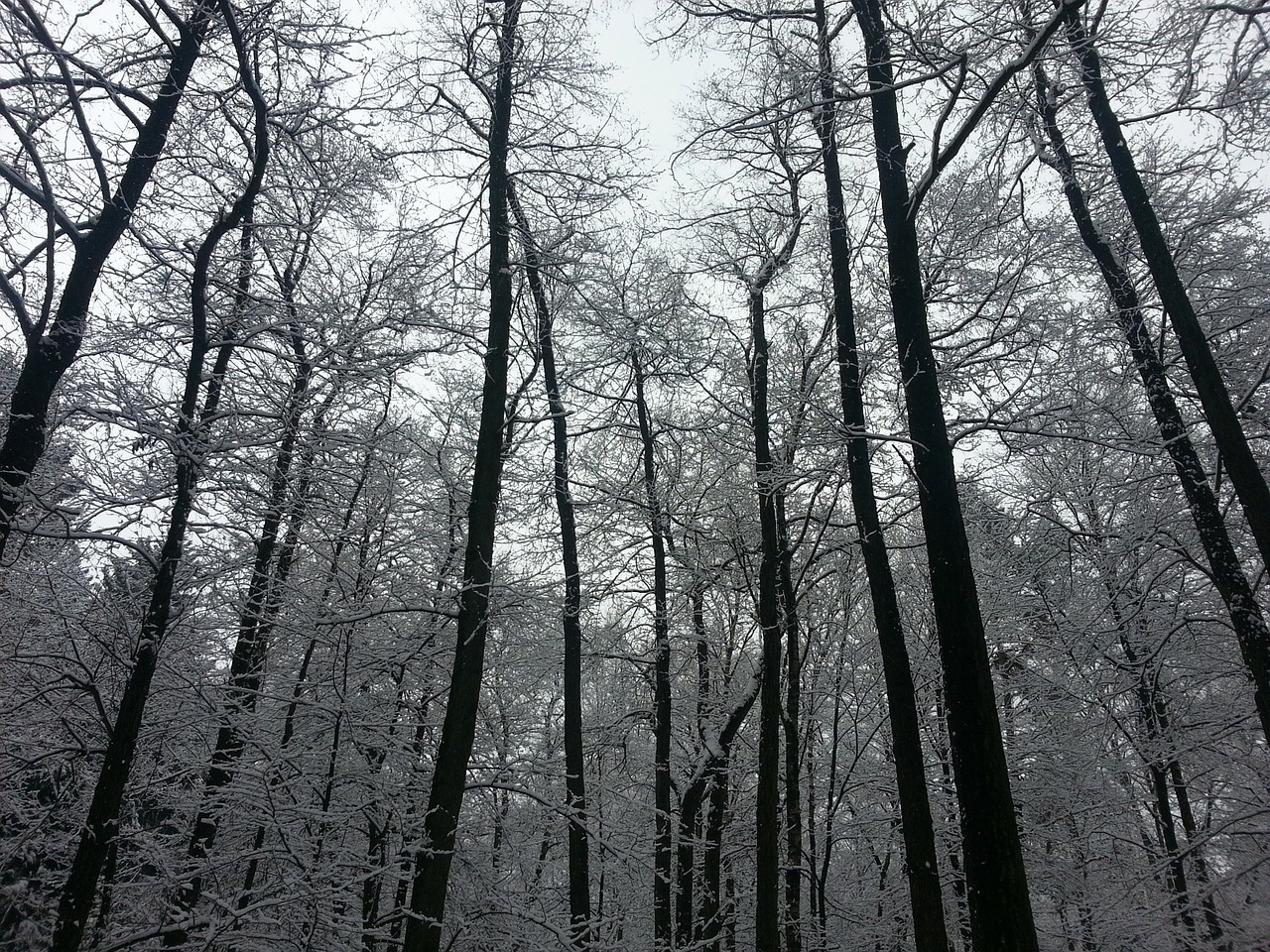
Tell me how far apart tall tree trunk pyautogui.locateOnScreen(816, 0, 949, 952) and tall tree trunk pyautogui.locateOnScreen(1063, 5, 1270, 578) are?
286 cm

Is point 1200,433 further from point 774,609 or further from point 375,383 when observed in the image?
point 375,383

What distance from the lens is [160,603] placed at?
5242 millimetres

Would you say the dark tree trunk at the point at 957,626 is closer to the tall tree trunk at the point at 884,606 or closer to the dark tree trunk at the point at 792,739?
the tall tree trunk at the point at 884,606

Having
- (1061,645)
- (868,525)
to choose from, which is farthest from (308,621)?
(1061,645)

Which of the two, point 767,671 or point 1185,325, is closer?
point 1185,325

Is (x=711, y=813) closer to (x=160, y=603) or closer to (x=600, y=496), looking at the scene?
(x=600, y=496)

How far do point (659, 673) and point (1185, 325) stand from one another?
27.0ft

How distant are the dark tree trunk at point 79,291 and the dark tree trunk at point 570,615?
11.4 ft

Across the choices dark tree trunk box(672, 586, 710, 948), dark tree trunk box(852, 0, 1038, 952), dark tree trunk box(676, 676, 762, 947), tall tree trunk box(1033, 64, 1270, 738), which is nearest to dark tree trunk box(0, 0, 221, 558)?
dark tree trunk box(852, 0, 1038, 952)

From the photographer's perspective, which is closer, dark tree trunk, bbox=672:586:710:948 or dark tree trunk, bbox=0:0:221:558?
dark tree trunk, bbox=0:0:221:558

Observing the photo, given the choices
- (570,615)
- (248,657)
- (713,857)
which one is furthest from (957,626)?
(713,857)

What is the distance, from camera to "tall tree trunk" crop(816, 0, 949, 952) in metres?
6.65

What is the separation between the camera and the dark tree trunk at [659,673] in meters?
10.5

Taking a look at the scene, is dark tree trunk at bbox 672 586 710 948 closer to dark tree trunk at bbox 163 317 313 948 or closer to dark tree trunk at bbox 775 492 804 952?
dark tree trunk at bbox 775 492 804 952
